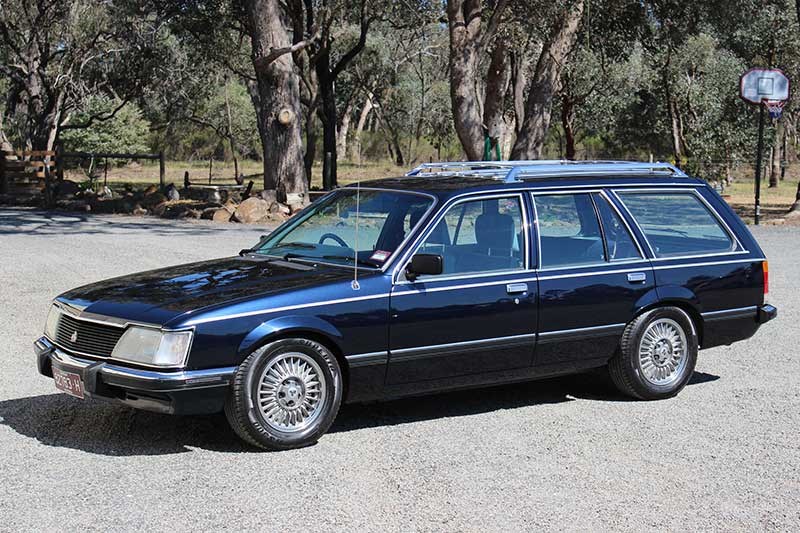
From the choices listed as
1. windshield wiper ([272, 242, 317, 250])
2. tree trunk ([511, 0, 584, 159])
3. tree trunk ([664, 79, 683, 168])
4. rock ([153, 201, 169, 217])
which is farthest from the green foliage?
windshield wiper ([272, 242, 317, 250])

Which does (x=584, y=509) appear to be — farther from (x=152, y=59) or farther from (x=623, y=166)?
(x=152, y=59)

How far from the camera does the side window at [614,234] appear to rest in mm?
7766

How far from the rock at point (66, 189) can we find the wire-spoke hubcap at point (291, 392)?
2648 centimetres

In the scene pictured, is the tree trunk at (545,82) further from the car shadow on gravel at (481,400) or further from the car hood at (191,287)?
the car hood at (191,287)

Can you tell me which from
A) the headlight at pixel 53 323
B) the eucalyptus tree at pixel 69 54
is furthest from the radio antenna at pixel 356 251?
the eucalyptus tree at pixel 69 54

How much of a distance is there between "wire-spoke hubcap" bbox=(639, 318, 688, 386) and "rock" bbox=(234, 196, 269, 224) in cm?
1806

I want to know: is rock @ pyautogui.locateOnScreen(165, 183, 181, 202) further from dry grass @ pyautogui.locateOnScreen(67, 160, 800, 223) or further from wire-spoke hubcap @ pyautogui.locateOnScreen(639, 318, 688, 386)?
wire-spoke hubcap @ pyautogui.locateOnScreen(639, 318, 688, 386)

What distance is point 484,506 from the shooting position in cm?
546

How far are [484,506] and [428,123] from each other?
6240 centimetres

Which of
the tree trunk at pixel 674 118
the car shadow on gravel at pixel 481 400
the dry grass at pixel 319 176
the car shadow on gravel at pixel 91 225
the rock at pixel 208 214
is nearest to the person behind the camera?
the car shadow on gravel at pixel 481 400

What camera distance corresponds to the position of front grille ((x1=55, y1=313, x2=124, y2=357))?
6270 mm

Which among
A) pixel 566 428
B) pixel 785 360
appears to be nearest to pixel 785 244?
pixel 785 360

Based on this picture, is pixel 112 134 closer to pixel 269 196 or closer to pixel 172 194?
pixel 172 194

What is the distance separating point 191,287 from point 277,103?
2040 cm
